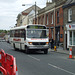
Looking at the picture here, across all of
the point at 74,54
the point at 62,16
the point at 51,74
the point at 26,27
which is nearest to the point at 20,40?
the point at 26,27

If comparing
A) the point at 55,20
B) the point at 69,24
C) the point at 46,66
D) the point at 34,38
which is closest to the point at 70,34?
the point at 69,24

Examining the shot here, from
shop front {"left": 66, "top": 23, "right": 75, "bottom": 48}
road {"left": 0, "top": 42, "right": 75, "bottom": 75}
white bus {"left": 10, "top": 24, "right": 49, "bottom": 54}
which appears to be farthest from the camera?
shop front {"left": 66, "top": 23, "right": 75, "bottom": 48}

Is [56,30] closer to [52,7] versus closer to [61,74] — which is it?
[52,7]

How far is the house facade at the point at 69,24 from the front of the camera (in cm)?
2991

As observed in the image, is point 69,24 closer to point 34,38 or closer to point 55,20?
point 55,20

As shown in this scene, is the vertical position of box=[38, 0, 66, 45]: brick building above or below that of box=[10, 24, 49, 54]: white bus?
above

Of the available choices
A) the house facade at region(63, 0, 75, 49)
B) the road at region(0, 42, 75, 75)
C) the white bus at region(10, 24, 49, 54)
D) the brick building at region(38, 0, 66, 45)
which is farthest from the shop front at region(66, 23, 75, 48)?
the road at region(0, 42, 75, 75)

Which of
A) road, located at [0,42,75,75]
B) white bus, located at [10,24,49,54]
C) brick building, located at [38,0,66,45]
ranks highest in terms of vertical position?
brick building, located at [38,0,66,45]

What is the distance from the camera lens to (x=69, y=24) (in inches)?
1181

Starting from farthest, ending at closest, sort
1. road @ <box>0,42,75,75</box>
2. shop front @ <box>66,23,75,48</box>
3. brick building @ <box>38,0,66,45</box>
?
brick building @ <box>38,0,66,45</box> → shop front @ <box>66,23,75,48</box> → road @ <box>0,42,75,75</box>

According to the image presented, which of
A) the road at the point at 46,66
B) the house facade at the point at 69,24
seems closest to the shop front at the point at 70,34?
the house facade at the point at 69,24

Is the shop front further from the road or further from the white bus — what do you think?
the road

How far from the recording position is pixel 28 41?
2267cm

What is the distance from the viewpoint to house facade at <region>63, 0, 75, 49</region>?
98.1 feet
